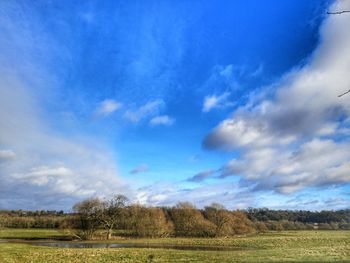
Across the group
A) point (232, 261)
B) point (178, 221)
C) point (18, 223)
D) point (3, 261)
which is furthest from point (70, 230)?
point (18, 223)

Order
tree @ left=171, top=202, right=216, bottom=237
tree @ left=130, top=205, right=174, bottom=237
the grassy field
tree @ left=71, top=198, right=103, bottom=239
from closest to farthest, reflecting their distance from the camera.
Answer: the grassy field
tree @ left=71, top=198, right=103, bottom=239
tree @ left=130, top=205, right=174, bottom=237
tree @ left=171, top=202, right=216, bottom=237

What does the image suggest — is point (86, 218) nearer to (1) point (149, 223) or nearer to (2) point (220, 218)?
(1) point (149, 223)

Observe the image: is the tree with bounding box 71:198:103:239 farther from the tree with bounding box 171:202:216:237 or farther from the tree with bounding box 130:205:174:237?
the tree with bounding box 171:202:216:237

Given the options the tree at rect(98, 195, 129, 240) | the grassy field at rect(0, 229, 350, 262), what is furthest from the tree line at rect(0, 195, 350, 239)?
the grassy field at rect(0, 229, 350, 262)

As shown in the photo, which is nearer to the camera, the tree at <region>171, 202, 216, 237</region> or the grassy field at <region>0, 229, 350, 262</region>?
the grassy field at <region>0, 229, 350, 262</region>

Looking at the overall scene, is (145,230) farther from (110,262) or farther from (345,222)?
(345,222)

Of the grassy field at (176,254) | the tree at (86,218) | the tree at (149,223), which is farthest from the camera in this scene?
the tree at (149,223)

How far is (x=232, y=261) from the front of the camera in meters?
29.3

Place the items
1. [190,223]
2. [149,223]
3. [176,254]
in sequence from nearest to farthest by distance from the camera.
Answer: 1. [176,254]
2. [149,223]
3. [190,223]

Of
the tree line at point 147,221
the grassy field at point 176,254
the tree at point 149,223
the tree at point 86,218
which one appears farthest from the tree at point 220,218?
the grassy field at point 176,254

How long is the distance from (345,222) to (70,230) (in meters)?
163

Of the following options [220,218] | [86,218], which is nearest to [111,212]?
[86,218]

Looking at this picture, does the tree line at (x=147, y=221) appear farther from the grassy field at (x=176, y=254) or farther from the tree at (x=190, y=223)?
the grassy field at (x=176, y=254)

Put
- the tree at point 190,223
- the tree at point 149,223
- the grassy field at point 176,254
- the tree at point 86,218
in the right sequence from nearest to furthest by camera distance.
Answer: the grassy field at point 176,254 < the tree at point 86,218 < the tree at point 149,223 < the tree at point 190,223
